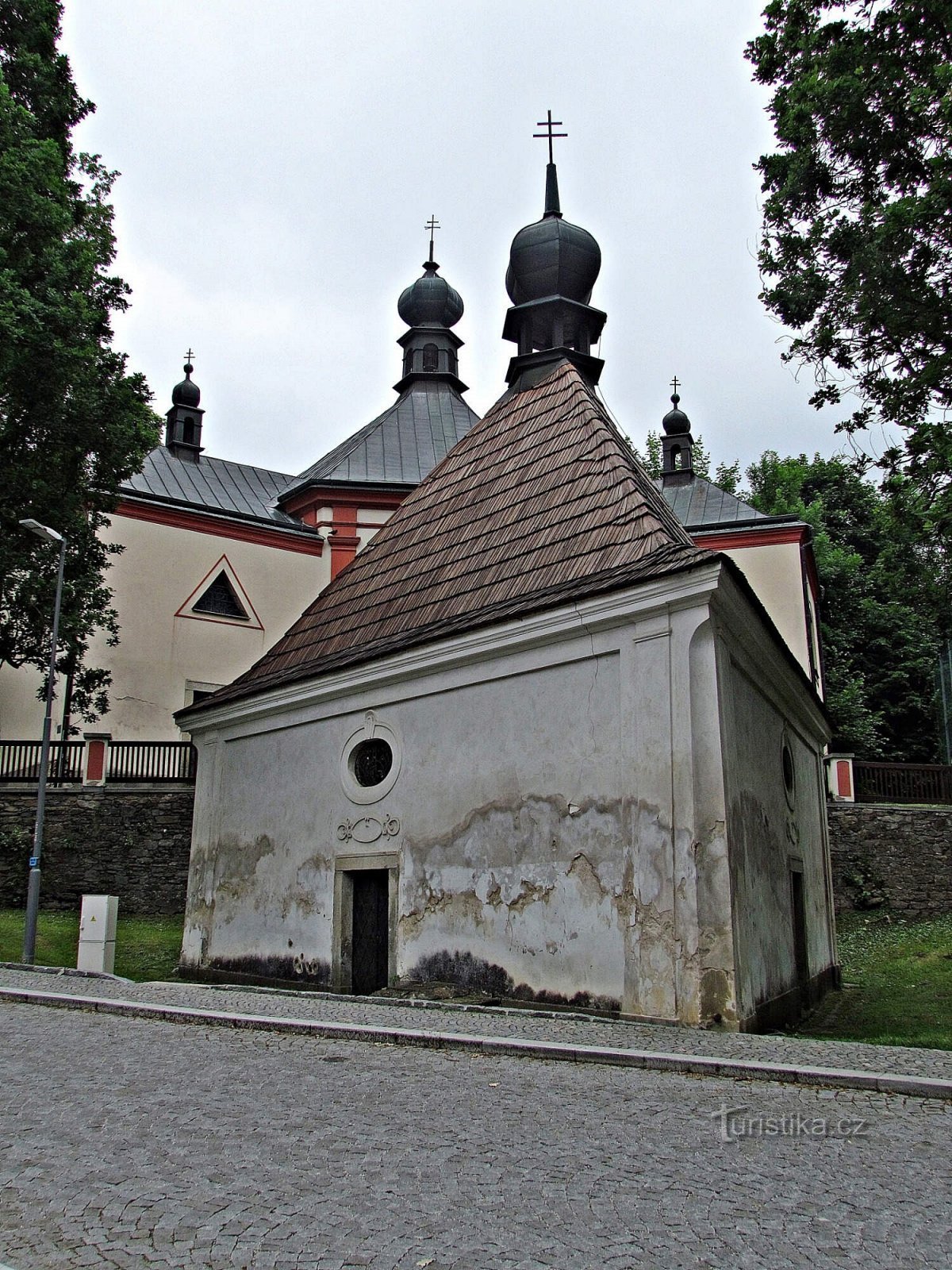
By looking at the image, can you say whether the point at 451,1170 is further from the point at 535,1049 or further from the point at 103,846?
the point at 103,846

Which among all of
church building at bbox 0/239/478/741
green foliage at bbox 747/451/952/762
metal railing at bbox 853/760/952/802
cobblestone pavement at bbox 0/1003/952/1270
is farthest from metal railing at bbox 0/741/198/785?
green foliage at bbox 747/451/952/762

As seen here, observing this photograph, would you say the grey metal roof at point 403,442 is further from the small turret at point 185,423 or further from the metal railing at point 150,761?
the metal railing at point 150,761

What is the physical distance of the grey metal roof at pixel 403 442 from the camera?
26.5m

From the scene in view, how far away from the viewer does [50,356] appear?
569 inches

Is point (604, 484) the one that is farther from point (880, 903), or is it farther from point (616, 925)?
point (880, 903)

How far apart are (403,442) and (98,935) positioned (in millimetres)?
17310

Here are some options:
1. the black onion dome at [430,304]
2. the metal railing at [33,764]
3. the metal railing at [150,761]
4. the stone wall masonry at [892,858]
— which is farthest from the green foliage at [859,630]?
the metal railing at [33,764]

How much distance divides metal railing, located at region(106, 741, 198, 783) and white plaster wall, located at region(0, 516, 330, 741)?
2.83 meters

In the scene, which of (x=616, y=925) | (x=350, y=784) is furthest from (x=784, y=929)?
(x=350, y=784)

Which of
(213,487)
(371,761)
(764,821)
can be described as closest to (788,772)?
(764,821)

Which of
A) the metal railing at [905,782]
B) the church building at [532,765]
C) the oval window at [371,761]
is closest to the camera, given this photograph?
the church building at [532,765]

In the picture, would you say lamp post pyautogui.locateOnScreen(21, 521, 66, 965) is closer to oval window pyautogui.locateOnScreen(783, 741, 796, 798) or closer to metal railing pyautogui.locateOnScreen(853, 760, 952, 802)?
oval window pyautogui.locateOnScreen(783, 741, 796, 798)

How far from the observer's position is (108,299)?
16.3 m

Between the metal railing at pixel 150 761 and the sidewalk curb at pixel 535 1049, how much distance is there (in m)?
11.7
